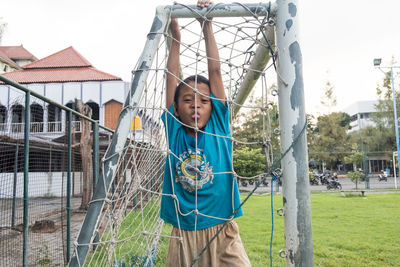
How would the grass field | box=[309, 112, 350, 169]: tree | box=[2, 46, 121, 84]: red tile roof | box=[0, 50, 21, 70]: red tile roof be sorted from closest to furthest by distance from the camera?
1. the grass field
2. box=[2, 46, 121, 84]: red tile roof
3. box=[309, 112, 350, 169]: tree
4. box=[0, 50, 21, 70]: red tile roof

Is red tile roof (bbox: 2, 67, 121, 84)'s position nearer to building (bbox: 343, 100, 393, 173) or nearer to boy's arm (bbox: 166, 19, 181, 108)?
boy's arm (bbox: 166, 19, 181, 108)

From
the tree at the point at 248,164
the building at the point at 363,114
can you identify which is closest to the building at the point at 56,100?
the tree at the point at 248,164

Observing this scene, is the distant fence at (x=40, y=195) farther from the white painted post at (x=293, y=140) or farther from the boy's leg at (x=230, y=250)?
the white painted post at (x=293, y=140)

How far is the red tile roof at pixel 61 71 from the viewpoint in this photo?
18.4 meters

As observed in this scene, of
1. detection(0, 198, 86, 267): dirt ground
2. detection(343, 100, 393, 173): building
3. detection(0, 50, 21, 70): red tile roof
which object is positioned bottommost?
detection(0, 198, 86, 267): dirt ground

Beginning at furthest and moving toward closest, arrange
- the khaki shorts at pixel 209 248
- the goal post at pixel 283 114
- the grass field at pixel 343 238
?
1. the grass field at pixel 343 238
2. the khaki shorts at pixel 209 248
3. the goal post at pixel 283 114

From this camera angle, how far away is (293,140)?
4.39 feet

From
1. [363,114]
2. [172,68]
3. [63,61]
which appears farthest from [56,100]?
[363,114]

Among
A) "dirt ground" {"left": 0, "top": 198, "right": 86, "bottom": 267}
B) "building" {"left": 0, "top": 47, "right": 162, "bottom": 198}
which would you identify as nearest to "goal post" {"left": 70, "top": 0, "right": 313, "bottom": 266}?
"dirt ground" {"left": 0, "top": 198, "right": 86, "bottom": 267}

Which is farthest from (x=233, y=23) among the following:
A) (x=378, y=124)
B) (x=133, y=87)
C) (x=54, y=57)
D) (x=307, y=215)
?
(x=378, y=124)

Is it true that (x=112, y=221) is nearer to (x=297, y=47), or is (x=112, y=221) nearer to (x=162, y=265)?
(x=297, y=47)

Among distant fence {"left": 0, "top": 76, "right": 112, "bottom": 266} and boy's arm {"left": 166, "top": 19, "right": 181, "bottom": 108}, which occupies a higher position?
boy's arm {"left": 166, "top": 19, "right": 181, "bottom": 108}

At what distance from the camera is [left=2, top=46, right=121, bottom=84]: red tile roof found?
724 inches

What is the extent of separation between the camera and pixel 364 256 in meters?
3.02
